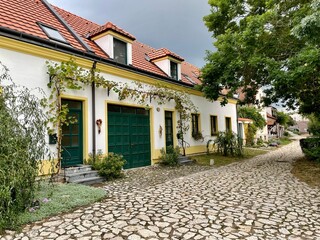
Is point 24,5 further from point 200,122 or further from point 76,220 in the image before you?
point 200,122

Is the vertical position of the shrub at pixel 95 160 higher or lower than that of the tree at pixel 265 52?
lower

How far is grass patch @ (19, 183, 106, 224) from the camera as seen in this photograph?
420 cm

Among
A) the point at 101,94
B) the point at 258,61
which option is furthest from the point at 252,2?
the point at 101,94

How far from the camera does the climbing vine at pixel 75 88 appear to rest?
7191mm

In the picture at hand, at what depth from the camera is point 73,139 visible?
7.96 meters

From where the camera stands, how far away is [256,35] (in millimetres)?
8852

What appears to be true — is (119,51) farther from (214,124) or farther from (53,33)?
(214,124)

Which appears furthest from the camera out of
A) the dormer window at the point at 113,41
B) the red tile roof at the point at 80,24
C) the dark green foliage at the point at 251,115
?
the dark green foliage at the point at 251,115

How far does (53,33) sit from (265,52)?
8403 millimetres

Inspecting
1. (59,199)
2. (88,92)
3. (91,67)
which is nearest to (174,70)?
(91,67)

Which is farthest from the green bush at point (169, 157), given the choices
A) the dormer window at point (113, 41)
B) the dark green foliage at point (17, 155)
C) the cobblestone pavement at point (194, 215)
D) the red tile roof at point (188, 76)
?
the dark green foliage at point (17, 155)

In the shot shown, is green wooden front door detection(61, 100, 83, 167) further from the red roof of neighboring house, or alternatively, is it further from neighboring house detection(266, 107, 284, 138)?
neighboring house detection(266, 107, 284, 138)

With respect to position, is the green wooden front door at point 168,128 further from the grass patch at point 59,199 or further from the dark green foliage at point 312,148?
the dark green foliage at point 312,148

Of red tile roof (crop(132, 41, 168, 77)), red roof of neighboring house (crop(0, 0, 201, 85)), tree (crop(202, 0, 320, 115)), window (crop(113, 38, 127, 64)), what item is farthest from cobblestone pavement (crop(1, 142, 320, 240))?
red tile roof (crop(132, 41, 168, 77))
